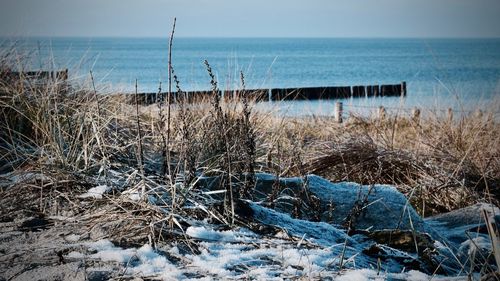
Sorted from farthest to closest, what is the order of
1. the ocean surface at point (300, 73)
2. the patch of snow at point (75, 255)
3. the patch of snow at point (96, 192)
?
the ocean surface at point (300, 73)
the patch of snow at point (96, 192)
the patch of snow at point (75, 255)

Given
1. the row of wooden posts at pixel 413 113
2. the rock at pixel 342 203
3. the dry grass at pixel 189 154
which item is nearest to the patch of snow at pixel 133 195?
the dry grass at pixel 189 154

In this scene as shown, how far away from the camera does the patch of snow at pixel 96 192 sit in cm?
265

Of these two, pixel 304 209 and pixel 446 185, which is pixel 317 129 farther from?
pixel 304 209

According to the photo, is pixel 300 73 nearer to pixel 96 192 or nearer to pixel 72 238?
pixel 96 192

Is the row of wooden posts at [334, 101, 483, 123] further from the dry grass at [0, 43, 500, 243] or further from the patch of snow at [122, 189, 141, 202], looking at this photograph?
the patch of snow at [122, 189, 141, 202]

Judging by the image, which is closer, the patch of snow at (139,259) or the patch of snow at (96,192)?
the patch of snow at (139,259)

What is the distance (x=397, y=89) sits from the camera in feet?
76.2

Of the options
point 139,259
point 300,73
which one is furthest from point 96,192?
point 300,73

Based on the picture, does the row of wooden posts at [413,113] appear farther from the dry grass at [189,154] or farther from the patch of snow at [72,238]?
the patch of snow at [72,238]

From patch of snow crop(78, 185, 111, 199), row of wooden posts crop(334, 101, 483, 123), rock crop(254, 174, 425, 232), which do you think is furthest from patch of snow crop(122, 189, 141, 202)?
row of wooden posts crop(334, 101, 483, 123)

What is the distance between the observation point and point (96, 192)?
8.81 feet

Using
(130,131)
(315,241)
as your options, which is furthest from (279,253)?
(130,131)

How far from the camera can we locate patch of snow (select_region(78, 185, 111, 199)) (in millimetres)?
2648

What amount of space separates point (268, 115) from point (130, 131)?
227cm
